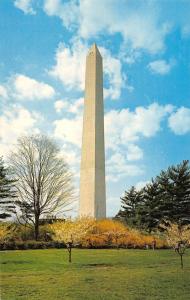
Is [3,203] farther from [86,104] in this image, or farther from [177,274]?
[177,274]

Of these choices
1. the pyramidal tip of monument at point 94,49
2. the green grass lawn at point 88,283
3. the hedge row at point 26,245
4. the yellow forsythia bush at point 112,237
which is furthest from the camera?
the pyramidal tip of monument at point 94,49

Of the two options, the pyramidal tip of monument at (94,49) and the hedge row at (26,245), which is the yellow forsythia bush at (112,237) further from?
the pyramidal tip of monument at (94,49)

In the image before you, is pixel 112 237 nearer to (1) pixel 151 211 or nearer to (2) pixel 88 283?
(1) pixel 151 211

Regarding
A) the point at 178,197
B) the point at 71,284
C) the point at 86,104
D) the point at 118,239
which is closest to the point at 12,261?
the point at 71,284

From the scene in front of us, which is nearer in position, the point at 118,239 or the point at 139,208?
the point at 118,239

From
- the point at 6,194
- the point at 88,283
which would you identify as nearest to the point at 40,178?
the point at 6,194

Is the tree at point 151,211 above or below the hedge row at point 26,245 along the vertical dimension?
above

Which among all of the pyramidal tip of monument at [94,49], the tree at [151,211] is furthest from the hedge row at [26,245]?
the pyramidal tip of monument at [94,49]

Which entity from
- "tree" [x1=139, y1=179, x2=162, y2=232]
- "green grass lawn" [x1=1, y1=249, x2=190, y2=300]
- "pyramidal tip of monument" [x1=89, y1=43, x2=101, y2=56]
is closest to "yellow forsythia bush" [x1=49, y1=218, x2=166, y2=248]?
"tree" [x1=139, y1=179, x2=162, y2=232]
